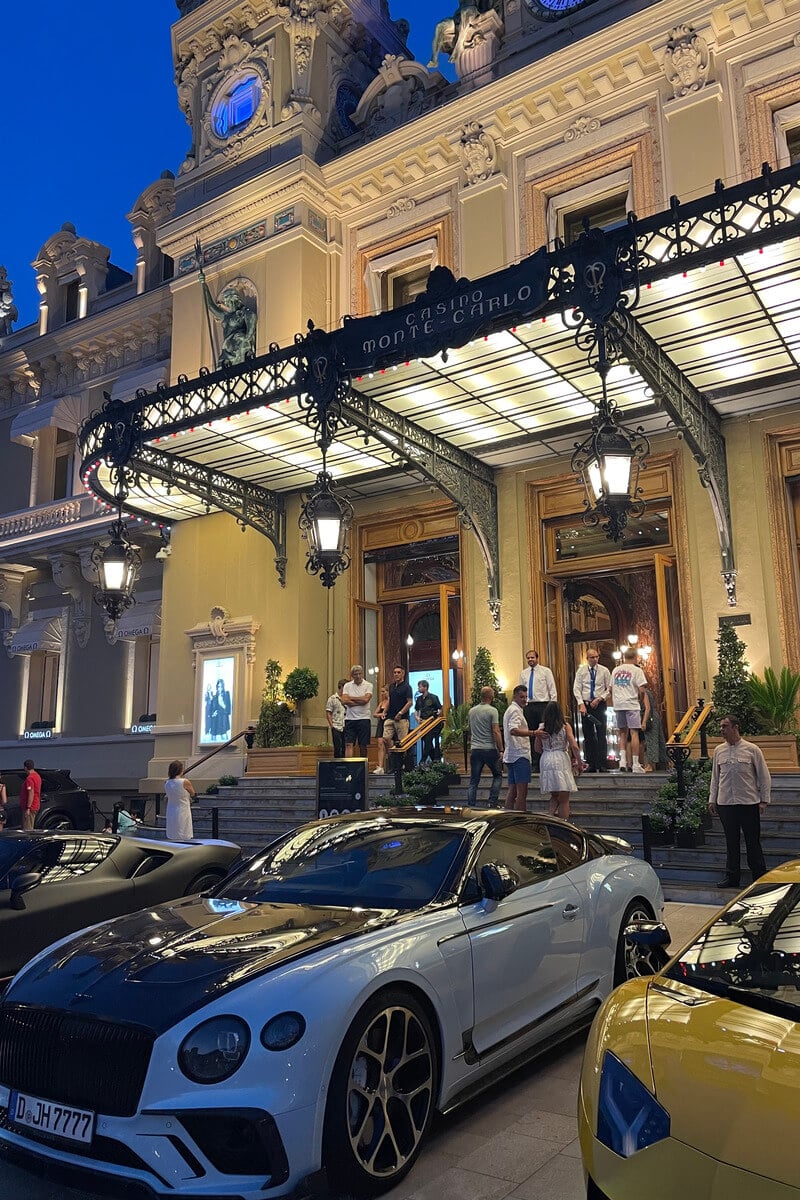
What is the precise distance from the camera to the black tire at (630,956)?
18.8 ft

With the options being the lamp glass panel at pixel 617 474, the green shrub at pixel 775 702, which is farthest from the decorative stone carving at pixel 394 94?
the green shrub at pixel 775 702

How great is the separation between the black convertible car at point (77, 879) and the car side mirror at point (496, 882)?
377cm

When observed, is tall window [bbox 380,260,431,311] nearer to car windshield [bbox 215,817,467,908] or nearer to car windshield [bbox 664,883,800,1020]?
car windshield [bbox 215,817,467,908]

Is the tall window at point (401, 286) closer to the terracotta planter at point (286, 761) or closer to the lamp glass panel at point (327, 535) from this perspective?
the terracotta planter at point (286, 761)

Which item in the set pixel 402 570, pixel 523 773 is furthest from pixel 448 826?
pixel 402 570

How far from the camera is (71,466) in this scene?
2617 cm

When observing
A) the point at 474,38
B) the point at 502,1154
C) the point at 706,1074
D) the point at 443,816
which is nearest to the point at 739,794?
the point at 443,816

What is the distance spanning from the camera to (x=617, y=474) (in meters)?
9.81

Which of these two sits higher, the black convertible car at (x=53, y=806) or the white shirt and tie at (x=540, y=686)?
the white shirt and tie at (x=540, y=686)

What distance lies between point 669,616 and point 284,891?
12571 mm

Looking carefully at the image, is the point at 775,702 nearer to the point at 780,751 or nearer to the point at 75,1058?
the point at 780,751

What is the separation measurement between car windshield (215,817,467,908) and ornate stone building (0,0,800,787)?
791 cm

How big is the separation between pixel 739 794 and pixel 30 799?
1280 cm

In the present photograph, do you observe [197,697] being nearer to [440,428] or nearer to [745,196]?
[440,428]
